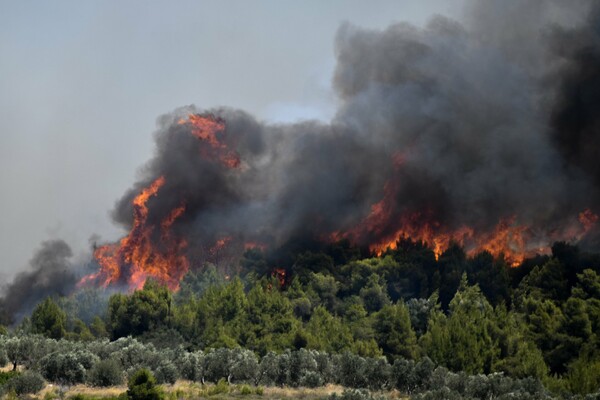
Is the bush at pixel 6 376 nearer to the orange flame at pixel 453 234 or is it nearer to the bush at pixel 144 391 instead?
the bush at pixel 144 391

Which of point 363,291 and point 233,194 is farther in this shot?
point 233,194

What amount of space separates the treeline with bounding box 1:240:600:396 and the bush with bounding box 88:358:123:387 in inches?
763

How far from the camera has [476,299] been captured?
88.9 meters

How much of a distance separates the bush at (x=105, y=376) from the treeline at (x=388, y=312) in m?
19.4

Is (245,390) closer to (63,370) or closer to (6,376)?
(63,370)

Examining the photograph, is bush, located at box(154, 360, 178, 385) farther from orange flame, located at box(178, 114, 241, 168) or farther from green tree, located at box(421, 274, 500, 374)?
orange flame, located at box(178, 114, 241, 168)

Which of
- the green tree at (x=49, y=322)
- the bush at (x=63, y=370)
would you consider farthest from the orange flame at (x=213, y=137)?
the bush at (x=63, y=370)

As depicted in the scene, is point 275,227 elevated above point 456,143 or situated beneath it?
situated beneath

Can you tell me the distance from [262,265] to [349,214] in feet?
63.9

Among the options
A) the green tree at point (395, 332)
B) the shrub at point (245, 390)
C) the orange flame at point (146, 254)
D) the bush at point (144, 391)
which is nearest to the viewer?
the bush at point (144, 391)

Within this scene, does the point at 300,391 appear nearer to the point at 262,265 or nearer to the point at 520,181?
the point at 262,265

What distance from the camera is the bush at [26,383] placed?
55312 millimetres

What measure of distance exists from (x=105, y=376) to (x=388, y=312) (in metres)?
35.2

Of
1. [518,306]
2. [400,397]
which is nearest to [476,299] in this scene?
[518,306]
